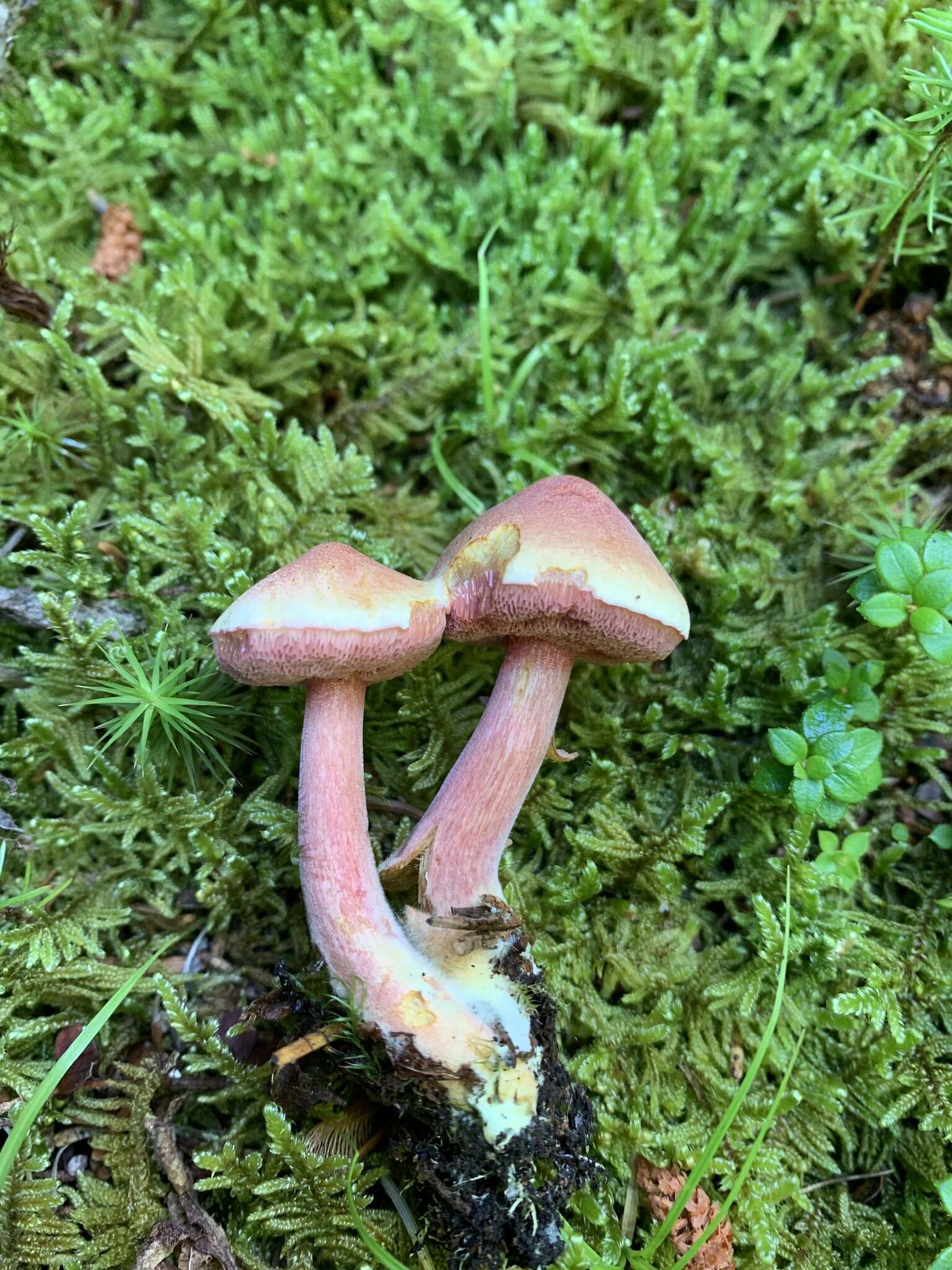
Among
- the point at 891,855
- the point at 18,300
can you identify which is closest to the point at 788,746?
the point at 891,855

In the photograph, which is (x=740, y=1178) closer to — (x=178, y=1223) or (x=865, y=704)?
(x=865, y=704)

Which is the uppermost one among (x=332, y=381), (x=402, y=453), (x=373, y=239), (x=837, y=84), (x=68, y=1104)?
(x=837, y=84)

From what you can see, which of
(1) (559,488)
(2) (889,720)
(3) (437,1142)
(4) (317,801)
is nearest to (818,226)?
(1) (559,488)

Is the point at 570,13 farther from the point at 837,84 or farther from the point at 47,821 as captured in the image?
the point at 47,821

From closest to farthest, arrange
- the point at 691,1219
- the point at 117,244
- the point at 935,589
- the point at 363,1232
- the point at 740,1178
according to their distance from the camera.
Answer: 1. the point at 363,1232
2. the point at 740,1178
3. the point at 691,1219
4. the point at 935,589
5. the point at 117,244

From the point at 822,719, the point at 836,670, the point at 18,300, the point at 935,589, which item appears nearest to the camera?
the point at 935,589
